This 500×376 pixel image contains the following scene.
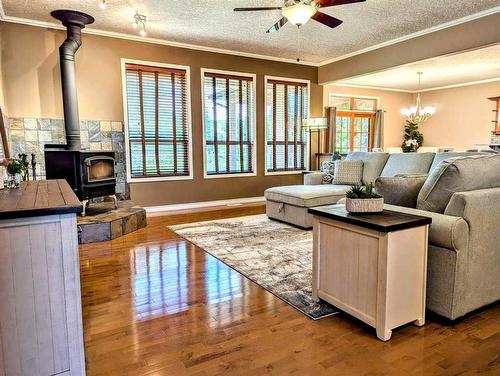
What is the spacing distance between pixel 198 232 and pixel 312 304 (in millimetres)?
2359

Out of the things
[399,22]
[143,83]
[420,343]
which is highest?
[399,22]

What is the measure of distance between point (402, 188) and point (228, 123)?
4450mm

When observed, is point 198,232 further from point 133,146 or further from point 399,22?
point 399,22

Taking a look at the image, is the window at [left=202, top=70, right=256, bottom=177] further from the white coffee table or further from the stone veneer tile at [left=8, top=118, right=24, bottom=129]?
the white coffee table

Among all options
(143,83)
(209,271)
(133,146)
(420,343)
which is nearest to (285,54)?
(143,83)

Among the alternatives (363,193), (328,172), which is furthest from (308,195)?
(363,193)

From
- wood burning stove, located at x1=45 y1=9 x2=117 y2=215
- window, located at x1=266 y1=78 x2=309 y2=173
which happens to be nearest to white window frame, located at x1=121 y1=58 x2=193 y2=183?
wood burning stove, located at x1=45 y1=9 x2=117 y2=215

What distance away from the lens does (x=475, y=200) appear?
83.7 inches

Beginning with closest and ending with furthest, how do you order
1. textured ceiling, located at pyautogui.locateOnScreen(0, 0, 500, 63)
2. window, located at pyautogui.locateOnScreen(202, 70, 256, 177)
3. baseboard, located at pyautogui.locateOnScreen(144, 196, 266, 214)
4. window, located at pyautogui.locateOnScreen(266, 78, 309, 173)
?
1. textured ceiling, located at pyautogui.locateOnScreen(0, 0, 500, 63)
2. baseboard, located at pyautogui.locateOnScreen(144, 196, 266, 214)
3. window, located at pyautogui.locateOnScreen(202, 70, 256, 177)
4. window, located at pyautogui.locateOnScreen(266, 78, 309, 173)

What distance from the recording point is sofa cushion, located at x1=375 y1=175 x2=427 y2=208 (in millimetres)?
2572

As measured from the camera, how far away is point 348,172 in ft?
17.9

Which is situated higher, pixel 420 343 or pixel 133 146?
pixel 133 146

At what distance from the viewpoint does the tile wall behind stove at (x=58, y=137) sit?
481 centimetres

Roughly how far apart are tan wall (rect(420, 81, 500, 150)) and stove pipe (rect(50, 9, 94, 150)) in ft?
29.8
